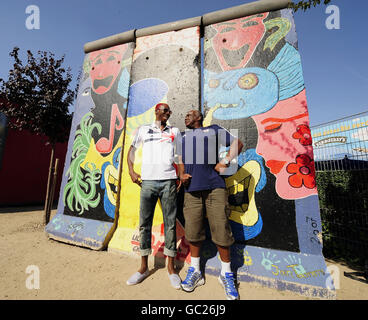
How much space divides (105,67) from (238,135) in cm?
338

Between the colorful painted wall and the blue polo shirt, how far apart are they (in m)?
0.56

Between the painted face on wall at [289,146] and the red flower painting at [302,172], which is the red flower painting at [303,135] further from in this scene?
the red flower painting at [302,172]

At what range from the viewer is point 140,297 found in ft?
5.55

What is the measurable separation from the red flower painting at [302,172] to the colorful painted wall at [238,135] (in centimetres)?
1

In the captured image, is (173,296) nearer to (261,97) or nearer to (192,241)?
(192,241)

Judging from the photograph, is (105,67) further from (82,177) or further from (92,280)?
(92,280)

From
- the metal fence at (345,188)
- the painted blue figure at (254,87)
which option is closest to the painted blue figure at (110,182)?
the painted blue figure at (254,87)

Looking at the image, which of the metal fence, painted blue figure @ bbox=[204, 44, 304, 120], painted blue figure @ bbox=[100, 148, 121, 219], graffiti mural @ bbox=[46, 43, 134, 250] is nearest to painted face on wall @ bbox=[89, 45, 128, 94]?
graffiti mural @ bbox=[46, 43, 134, 250]

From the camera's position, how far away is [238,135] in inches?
102

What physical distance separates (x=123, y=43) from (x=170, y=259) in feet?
14.3

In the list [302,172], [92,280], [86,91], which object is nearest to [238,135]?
[302,172]

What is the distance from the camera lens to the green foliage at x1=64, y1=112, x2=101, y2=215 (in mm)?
3305

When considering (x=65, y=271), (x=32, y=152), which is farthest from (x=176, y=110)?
(x=32, y=152)

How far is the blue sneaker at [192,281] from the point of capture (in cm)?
180
